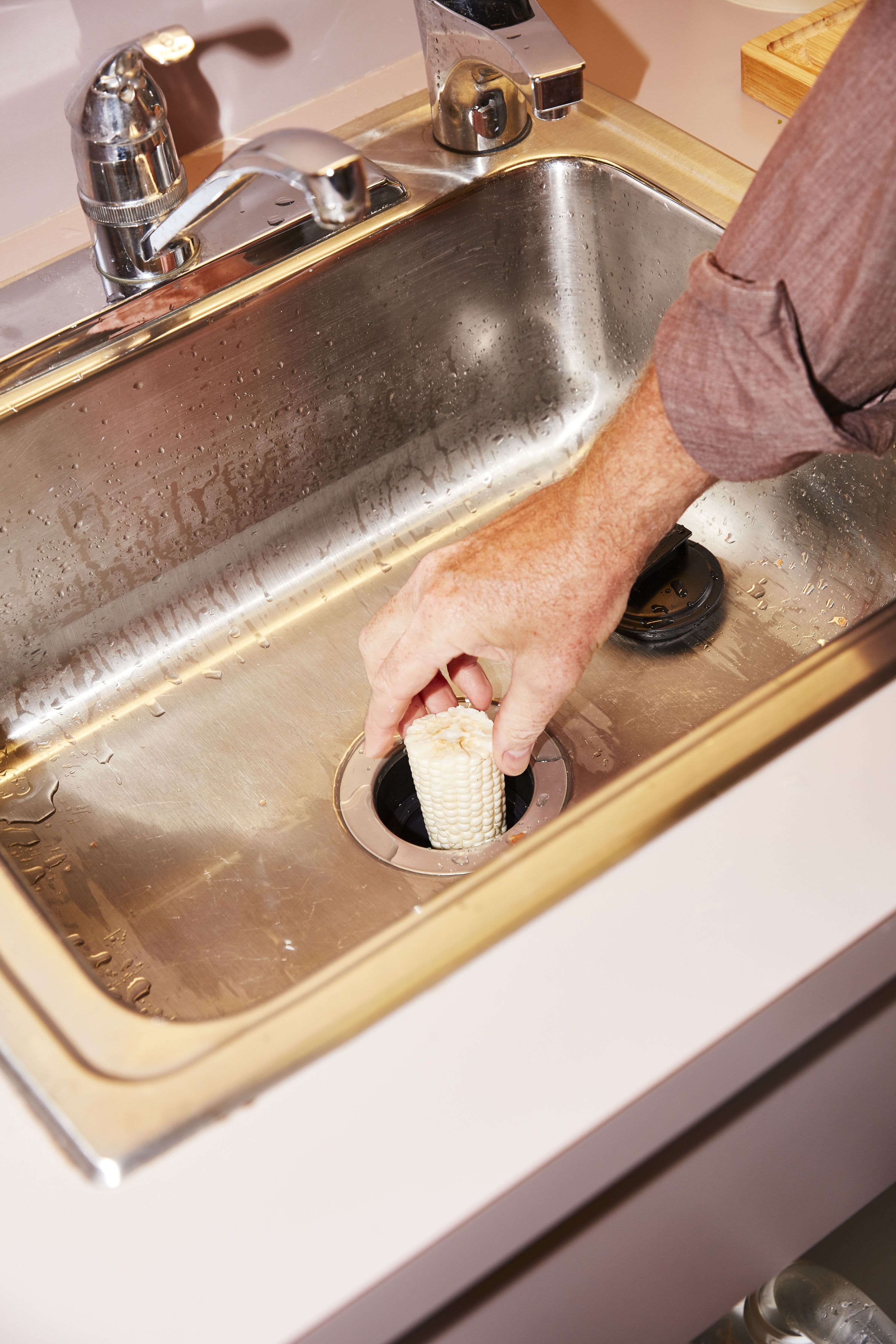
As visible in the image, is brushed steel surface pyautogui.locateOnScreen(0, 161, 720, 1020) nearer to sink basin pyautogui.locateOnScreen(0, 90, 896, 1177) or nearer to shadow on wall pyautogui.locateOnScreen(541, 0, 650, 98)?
sink basin pyautogui.locateOnScreen(0, 90, 896, 1177)

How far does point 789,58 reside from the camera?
2.90 ft

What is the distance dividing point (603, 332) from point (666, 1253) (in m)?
0.66

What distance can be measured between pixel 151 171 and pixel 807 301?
1.40 ft

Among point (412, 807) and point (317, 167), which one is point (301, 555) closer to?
point (412, 807)

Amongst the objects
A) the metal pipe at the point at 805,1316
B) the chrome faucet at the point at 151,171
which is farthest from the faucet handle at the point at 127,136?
the metal pipe at the point at 805,1316

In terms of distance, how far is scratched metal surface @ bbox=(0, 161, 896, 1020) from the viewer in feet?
2.45

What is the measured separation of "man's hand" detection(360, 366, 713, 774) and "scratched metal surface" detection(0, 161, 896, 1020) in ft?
0.50

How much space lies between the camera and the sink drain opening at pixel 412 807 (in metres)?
0.74

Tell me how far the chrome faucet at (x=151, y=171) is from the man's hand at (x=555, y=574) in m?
0.18

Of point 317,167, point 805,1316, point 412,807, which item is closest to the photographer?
point 317,167

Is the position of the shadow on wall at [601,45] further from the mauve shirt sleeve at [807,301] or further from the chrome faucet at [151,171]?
the mauve shirt sleeve at [807,301]

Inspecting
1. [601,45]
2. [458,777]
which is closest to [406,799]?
[458,777]

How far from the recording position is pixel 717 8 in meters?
1.01

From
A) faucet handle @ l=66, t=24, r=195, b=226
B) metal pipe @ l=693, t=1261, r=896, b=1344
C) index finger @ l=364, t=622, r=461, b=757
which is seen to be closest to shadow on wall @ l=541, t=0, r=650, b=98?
faucet handle @ l=66, t=24, r=195, b=226
